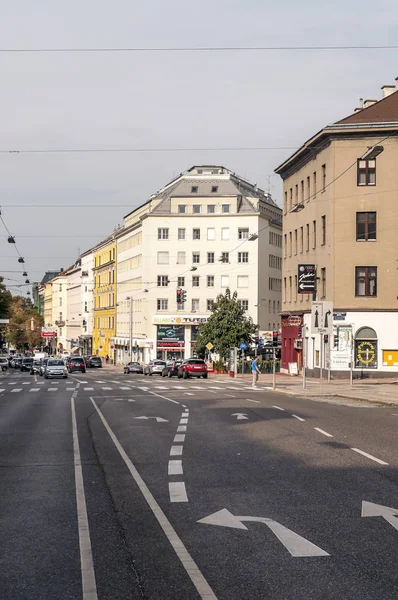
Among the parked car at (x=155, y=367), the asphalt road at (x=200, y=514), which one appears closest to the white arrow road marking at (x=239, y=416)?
the asphalt road at (x=200, y=514)

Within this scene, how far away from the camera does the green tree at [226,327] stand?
7238 cm

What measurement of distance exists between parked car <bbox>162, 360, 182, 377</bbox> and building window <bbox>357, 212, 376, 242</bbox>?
822 inches

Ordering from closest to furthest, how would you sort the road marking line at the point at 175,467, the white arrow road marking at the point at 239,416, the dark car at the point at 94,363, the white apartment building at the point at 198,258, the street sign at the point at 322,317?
1. the road marking line at the point at 175,467
2. the white arrow road marking at the point at 239,416
3. the street sign at the point at 322,317
4. the white apartment building at the point at 198,258
5. the dark car at the point at 94,363

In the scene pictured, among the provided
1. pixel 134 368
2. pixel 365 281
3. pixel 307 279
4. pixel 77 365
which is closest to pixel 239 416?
pixel 365 281

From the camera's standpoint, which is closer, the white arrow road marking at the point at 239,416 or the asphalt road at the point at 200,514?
the asphalt road at the point at 200,514

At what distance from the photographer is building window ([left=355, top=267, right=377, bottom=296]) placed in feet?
182

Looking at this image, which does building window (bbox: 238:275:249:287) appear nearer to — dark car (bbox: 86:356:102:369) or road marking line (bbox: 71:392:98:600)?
dark car (bbox: 86:356:102:369)

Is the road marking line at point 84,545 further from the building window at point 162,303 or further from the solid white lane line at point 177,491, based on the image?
the building window at point 162,303

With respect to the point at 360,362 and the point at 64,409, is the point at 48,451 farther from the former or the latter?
the point at 360,362

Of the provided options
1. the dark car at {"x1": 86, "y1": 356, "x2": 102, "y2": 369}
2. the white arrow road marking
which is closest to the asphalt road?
the white arrow road marking

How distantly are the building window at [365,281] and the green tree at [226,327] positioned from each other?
→ 18.2 meters

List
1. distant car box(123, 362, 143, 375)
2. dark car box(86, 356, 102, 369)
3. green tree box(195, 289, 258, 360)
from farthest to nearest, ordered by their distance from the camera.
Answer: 1. dark car box(86, 356, 102, 369)
2. distant car box(123, 362, 143, 375)
3. green tree box(195, 289, 258, 360)

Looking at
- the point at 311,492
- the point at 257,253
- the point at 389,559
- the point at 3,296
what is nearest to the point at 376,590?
the point at 389,559

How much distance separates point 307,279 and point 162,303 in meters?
43.5
